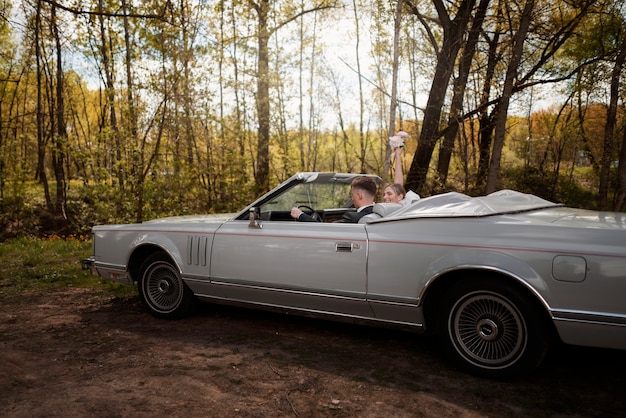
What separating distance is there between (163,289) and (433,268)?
271cm

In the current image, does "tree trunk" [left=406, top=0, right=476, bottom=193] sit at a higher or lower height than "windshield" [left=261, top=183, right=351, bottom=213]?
higher

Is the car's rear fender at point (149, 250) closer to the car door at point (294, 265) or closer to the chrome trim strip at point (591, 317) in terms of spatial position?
the car door at point (294, 265)

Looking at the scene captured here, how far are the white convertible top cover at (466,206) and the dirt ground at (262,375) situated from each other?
1092mm

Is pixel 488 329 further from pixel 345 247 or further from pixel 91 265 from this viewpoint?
pixel 91 265

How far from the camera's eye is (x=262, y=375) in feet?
10.4

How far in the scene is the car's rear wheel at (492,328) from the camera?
2959 mm

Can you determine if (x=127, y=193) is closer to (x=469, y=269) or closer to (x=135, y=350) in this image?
(x=135, y=350)

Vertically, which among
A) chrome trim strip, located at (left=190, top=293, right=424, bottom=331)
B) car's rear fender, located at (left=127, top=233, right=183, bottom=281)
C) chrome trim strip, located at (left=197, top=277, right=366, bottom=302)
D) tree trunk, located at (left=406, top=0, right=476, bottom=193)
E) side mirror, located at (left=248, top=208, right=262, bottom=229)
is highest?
tree trunk, located at (left=406, top=0, right=476, bottom=193)

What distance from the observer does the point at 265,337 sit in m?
4.00

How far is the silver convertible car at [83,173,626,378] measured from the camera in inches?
109

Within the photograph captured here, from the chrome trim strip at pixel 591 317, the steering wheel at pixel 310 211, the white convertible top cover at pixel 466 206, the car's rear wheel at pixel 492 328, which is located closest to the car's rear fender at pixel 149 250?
the steering wheel at pixel 310 211

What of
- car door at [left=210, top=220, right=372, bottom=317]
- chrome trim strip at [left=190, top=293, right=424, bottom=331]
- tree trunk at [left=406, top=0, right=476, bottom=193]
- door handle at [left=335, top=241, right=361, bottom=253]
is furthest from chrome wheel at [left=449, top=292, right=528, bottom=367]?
tree trunk at [left=406, top=0, right=476, bottom=193]

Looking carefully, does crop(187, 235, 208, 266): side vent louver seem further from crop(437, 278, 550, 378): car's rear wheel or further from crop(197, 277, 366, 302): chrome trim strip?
crop(437, 278, 550, 378): car's rear wheel

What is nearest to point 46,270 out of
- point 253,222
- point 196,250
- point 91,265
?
point 91,265
